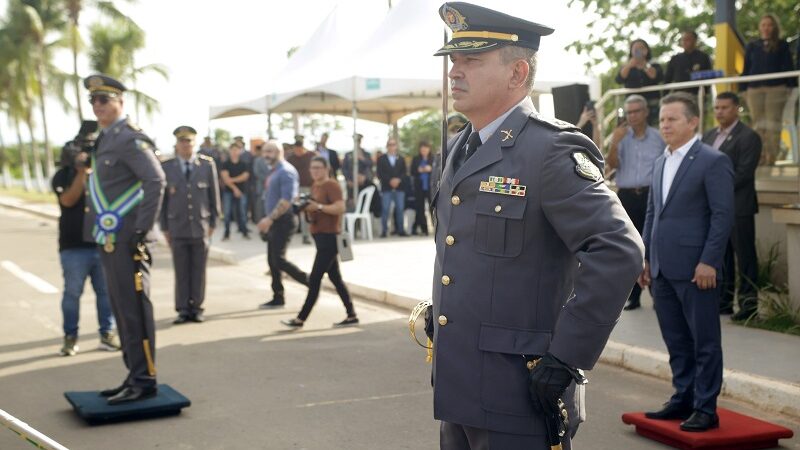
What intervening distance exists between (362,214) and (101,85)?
1306cm

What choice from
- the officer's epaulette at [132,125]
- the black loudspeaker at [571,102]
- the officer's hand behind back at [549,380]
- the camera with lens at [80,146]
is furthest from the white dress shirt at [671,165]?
the camera with lens at [80,146]

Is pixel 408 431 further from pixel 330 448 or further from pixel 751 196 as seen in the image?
pixel 751 196

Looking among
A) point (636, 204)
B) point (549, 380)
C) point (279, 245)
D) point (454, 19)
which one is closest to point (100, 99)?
point (454, 19)

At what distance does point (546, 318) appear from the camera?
9.59ft

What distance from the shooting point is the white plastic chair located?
19.2 m

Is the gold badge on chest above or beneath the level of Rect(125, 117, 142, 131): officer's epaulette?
beneath

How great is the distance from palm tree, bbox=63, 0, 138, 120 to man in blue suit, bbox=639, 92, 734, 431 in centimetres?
4673

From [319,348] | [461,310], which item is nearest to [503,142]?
[461,310]

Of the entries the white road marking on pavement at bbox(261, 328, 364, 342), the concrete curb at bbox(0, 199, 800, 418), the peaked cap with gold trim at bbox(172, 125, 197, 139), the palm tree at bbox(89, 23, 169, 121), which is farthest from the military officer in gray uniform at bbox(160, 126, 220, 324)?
the palm tree at bbox(89, 23, 169, 121)

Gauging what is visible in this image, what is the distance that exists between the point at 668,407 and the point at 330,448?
200 cm

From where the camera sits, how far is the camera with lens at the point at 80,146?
8.05m

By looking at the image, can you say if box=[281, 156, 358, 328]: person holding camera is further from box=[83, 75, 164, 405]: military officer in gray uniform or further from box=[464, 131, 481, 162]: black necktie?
box=[464, 131, 481, 162]: black necktie

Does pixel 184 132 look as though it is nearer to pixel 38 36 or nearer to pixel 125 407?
pixel 125 407

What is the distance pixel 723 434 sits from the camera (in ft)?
17.8
